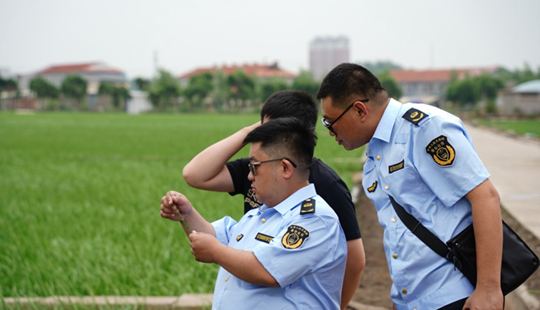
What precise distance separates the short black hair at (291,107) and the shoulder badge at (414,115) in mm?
512

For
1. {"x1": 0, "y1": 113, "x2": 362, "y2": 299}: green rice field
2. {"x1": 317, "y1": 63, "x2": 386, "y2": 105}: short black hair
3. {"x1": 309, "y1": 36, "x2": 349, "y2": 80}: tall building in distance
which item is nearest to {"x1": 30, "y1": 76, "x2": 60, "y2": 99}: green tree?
{"x1": 309, "y1": 36, "x2": 349, "y2": 80}: tall building in distance

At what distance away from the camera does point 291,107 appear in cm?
242

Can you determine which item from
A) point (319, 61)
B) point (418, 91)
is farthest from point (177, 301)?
point (319, 61)

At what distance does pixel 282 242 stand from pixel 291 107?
0.77m

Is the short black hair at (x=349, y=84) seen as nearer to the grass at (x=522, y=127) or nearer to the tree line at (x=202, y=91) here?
the grass at (x=522, y=127)

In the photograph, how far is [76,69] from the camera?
134125mm

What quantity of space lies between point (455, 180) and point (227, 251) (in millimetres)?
781

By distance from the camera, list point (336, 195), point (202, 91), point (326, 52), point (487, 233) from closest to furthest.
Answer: point (487, 233) < point (336, 195) < point (202, 91) < point (326, 52)

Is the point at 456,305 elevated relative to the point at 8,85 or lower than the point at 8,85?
elevated

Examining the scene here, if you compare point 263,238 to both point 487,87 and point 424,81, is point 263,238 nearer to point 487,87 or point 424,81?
point 487,87

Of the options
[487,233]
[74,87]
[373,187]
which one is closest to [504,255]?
[487,233]

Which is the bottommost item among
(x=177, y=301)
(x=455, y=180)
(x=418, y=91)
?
(x=418, y=91)

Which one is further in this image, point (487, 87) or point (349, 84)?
point (487, 87)

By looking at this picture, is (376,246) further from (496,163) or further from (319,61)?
(319,61)
